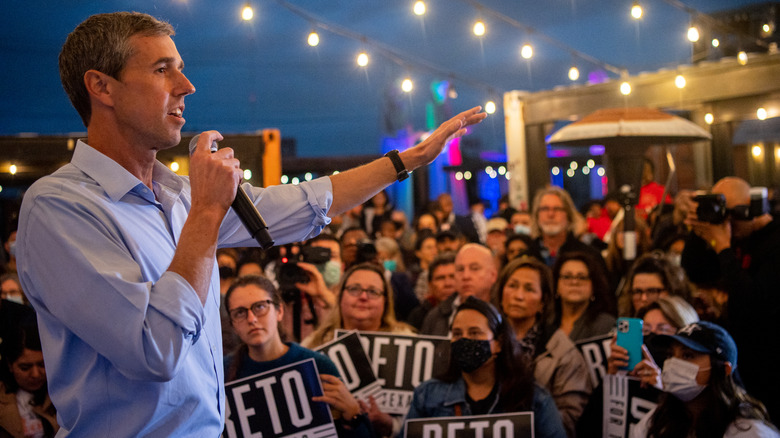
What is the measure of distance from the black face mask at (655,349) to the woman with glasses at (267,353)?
136 cm

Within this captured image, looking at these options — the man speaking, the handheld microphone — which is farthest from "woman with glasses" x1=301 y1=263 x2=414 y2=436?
the handheld microphone

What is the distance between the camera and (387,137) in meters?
21.0

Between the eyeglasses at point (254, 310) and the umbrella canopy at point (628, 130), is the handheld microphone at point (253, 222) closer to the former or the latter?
the eyeglasses at point (254, 310)

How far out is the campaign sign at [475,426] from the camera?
3.25 meters

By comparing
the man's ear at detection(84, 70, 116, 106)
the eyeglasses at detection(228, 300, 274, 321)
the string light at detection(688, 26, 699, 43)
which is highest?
the string light at detection(688, 26, 699, 43)

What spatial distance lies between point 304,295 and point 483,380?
1.70 metres

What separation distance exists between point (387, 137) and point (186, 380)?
19.8 meters

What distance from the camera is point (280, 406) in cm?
348

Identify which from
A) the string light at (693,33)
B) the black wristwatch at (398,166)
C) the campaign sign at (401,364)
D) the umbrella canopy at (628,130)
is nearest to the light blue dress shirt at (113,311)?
the black wristwatch at (398,166)

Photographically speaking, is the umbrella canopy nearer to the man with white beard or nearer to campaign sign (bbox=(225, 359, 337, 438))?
the man with white beard

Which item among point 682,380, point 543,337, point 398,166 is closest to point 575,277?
point 543,337

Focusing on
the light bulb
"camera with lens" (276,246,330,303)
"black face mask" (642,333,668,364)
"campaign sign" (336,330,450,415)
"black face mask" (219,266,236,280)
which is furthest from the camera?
the light bulb

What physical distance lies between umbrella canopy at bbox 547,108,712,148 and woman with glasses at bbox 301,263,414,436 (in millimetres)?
2526

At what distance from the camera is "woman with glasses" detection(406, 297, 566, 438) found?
3.40 m
